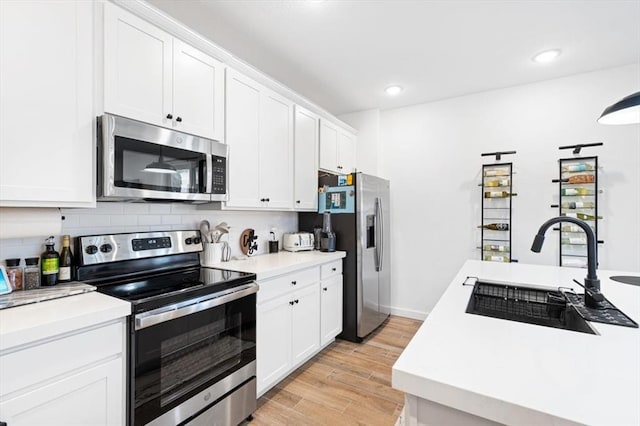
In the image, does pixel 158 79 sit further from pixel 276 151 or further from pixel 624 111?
pixel 624 111

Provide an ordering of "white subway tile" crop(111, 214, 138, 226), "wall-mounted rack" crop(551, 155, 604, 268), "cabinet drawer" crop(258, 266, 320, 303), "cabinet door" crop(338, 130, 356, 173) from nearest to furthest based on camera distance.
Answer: "white subway tile" crop(111, 214, 138, 226) < "cabinet drawer" crop(258, 266, 320, 303) < "wall-mounted rack" crop(551, 155, 604, 268) < "cabinet door" crop(338, 130, 356, 173)

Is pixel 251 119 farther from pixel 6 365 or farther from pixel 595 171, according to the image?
pixel 595 171

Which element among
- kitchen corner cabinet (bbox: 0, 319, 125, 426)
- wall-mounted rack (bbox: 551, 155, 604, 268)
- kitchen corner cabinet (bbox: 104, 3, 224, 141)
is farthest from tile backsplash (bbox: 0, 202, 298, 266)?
wall-mounted rack (bbox: 551, 155, 604, 268)

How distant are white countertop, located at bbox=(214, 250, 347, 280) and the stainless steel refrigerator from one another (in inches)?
11.0

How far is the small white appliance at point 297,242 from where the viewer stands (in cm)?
308

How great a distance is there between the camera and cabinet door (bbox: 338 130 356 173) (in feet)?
12.1

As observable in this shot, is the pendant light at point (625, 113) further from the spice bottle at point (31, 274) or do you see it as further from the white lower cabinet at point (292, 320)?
the spice bottle at point (31, 274)

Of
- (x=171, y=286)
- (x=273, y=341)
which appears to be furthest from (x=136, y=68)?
(x=273, y=341)

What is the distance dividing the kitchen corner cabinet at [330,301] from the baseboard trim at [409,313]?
118 centimetres

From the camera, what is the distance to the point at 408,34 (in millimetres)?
2336

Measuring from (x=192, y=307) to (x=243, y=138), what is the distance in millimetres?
1329

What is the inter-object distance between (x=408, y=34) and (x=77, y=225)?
2586 millimetres

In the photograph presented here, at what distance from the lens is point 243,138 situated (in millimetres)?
2334

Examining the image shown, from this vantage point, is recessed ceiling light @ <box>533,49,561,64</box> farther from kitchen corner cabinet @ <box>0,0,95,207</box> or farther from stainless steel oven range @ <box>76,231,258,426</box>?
kitchen corner cabinet @ <box>0,0,95,207</box>
